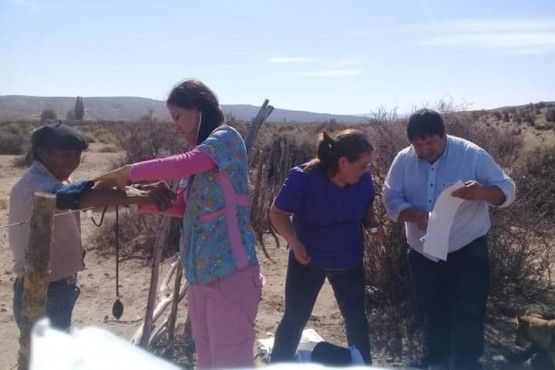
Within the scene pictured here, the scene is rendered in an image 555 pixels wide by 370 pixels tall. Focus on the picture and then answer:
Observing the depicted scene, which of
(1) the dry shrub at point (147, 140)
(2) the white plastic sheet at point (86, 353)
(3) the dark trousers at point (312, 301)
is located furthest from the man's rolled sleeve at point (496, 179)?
(1) the dry shrub at point (147, 140)

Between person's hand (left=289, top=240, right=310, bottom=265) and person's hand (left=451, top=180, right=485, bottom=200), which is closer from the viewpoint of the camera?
person's hand (left=451, top=180, right=485, bottom=200)

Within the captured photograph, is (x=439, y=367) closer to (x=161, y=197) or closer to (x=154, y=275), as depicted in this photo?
(x=154, y=275)

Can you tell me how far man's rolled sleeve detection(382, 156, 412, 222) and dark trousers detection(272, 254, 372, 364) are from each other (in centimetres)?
37

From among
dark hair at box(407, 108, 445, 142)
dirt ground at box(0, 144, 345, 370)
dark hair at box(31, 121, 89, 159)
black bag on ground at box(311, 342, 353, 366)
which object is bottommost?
dirt ground at box(0, 144, 345, 370)

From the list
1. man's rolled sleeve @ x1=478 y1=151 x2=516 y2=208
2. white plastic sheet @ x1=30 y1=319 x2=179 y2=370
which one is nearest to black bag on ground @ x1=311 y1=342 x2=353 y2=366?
man's rolled sleeve @ x1=478 y1=151 x2=516 y2=208

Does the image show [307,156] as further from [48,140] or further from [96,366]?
[96,366]

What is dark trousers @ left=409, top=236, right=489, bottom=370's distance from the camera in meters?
3.62

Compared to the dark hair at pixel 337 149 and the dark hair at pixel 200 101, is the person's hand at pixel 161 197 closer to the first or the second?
the dark hair at pixel 200 101

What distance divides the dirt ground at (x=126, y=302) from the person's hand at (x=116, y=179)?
2885 millimetres

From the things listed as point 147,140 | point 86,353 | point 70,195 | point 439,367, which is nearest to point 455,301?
point 439,367

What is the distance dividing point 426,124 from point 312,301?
1.17 meters

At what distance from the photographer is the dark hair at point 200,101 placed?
270 centimetres

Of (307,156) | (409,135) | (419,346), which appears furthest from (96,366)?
(307,156)

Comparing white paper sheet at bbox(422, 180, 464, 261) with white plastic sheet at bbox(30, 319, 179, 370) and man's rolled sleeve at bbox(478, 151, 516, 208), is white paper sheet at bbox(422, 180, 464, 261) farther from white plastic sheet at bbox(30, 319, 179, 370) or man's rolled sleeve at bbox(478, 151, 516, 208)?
white plastic sheet at bbox(30, 319, 179, 370)
